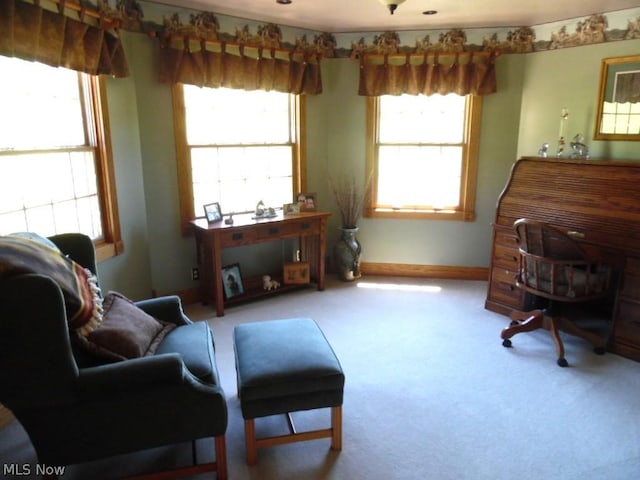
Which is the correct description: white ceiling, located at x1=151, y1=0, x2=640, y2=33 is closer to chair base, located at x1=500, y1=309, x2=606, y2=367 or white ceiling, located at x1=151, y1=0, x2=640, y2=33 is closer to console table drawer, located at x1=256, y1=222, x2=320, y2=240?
console table drawer, located at x1=256, y1=222, x2=320, y2=240

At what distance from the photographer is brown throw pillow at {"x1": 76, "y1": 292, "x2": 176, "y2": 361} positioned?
1.77 metres

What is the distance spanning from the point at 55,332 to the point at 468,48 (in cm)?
400

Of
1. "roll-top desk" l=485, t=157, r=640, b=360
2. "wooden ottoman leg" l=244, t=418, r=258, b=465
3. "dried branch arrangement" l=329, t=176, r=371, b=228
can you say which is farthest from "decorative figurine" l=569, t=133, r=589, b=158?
"wooden ottoman leg" l=244, t=418, r=258, b=465

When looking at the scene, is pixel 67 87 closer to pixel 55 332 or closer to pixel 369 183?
pixel 55 332

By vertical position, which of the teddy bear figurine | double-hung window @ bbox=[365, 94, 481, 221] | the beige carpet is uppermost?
double-hung window @ bbox=[365, 94, 481, 221]

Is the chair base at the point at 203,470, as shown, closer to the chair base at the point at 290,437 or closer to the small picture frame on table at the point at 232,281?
the chair base at the point at 290,437

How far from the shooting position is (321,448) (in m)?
2.09

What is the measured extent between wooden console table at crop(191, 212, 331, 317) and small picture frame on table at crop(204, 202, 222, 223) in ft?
0.20

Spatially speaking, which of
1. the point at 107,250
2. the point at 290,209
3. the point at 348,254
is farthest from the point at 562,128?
the point at 107,250

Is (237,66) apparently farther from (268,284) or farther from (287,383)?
(287,383)

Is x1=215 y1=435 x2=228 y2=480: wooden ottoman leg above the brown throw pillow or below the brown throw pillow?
below

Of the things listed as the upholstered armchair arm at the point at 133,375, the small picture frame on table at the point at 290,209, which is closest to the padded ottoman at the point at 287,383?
the upholstered armchair arm at the point at 133,375

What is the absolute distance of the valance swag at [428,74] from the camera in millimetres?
4027

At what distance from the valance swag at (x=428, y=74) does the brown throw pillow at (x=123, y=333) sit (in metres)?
3.01
